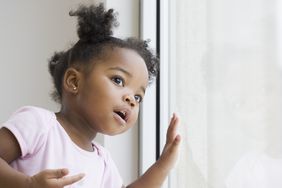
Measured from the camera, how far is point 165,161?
0.93m

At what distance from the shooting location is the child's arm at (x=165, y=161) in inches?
36.3

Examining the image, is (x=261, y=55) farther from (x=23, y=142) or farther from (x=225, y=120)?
(x=23, y=142)

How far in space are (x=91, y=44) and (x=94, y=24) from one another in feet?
0.16

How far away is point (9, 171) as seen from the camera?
691 millimetres

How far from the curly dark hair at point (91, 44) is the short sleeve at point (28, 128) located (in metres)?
0.15

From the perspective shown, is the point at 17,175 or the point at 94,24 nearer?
the point at 17,175

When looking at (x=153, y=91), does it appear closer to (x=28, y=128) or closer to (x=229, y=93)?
(x=229, y=93)

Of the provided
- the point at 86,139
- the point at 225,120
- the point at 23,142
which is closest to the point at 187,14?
the point at 225,120

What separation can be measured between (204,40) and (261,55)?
0.22 metres

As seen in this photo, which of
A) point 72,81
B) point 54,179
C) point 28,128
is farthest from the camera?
point 72,81

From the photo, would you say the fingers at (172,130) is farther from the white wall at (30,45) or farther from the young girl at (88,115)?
the white wall at (30,45)

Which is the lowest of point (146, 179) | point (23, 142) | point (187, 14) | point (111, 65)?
point (146, 179)

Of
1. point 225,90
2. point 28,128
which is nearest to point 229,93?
point 225,90

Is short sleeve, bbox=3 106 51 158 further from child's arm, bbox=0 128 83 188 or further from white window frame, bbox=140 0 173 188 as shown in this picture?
white window frame, bbox=140 0 173 188
